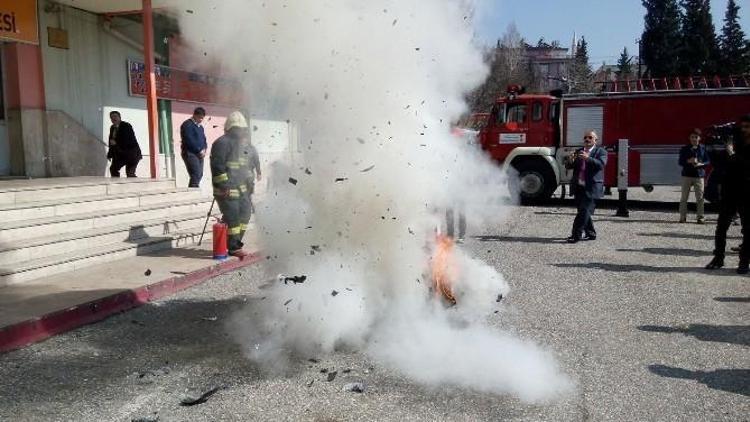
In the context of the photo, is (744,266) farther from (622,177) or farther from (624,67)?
(624,67)

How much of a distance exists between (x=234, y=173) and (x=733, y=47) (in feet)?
164

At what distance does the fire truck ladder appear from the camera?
1451cm

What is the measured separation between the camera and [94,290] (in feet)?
20.1

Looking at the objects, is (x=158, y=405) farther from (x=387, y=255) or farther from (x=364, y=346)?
(x=387, y=255)

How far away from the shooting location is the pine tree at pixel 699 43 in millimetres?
44812

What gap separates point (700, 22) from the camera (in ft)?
149

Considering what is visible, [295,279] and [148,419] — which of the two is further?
[295,279]

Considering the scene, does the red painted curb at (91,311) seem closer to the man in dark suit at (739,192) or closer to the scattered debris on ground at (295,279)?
the scattered debris on ground at (295,279)

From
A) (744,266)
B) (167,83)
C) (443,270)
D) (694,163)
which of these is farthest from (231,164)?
(694,163)

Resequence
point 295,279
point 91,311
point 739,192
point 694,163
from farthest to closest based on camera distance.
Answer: point 694,163 < point 739,192 < point 91,311 < point 295,279

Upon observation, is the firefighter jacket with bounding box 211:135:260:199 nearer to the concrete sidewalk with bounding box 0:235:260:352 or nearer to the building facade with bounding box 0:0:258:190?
the concrete sidewalk with bounding box 0:235:260:352

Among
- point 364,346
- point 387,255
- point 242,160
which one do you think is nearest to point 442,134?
point 387,255

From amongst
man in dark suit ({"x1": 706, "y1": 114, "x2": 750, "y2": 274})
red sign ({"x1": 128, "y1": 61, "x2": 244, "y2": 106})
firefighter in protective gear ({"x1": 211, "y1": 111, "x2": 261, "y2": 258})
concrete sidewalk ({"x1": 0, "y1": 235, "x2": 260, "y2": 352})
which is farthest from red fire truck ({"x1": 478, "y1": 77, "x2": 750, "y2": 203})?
concrete sidewalk ({"x1": 0, "y1": 235, "x2": 260, "y2": 352})

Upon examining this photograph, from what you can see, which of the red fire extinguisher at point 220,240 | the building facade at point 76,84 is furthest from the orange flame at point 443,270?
the building facade at point 76,84
